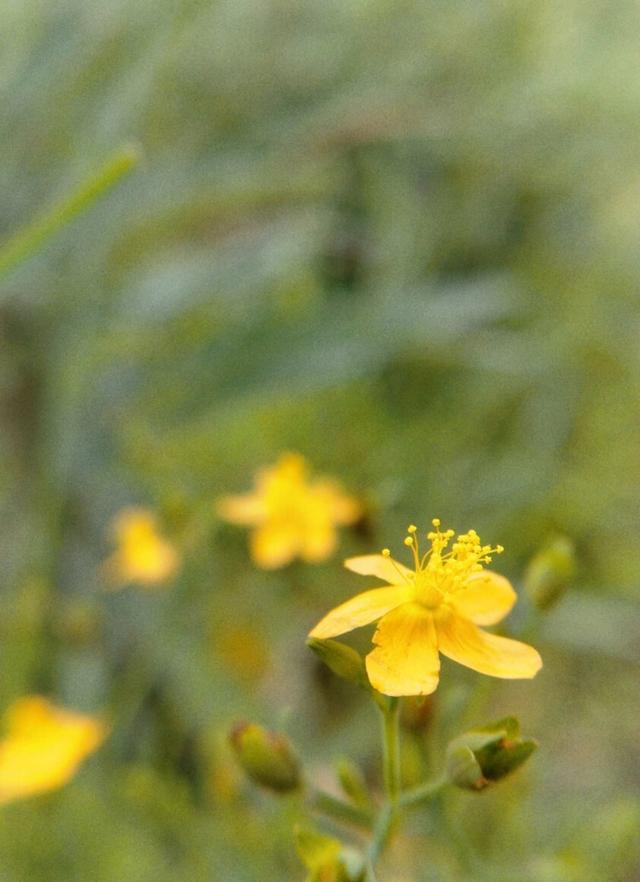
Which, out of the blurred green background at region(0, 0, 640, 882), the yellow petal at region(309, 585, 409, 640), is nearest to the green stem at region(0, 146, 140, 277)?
the blurred green background at region(0, 0, 640, 882)

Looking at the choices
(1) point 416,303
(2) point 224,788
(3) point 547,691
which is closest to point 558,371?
(1) point 416,303

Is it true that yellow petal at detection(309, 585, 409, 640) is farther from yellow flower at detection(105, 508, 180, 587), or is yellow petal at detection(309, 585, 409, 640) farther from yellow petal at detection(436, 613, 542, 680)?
yellow flower at detection(105, 508, 180, 587)

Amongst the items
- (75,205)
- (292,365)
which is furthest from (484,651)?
(292,365)

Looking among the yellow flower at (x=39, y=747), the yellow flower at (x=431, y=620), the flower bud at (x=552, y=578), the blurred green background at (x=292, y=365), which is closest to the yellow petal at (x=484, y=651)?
the yellow flower at (x=431, y=620)

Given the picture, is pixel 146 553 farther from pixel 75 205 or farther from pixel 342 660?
pixel 342 660

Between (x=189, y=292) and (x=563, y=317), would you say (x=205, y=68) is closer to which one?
(x=189, y=292)
